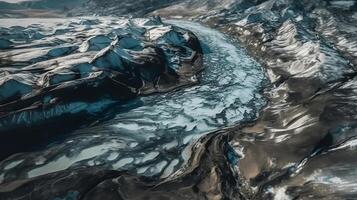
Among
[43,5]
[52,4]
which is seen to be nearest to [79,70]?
[43,5]

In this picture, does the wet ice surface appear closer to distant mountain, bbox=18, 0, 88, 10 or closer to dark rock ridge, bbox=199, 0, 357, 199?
dark rock ridge, bbox=199, 0, 357, 199

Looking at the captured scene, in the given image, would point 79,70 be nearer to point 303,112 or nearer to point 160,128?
point 160,128

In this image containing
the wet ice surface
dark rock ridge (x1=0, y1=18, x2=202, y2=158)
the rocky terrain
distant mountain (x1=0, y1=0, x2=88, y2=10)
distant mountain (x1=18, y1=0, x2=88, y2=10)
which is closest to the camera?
the rocky terrain

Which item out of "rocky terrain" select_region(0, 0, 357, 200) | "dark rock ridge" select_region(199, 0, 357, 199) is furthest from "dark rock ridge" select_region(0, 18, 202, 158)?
"dark rock ridge" select_region(199, 0, 357, 199)

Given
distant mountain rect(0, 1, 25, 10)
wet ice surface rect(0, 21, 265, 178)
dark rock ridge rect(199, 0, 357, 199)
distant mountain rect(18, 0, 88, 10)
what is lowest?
distant mountain rect(18, 0, 88, 10)

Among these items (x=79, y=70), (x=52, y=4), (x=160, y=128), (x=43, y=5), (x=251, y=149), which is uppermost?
(x=79, y=70)

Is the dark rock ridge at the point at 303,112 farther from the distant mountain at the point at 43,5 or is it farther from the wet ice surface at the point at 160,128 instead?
the distant mountain at the point at 43,5
